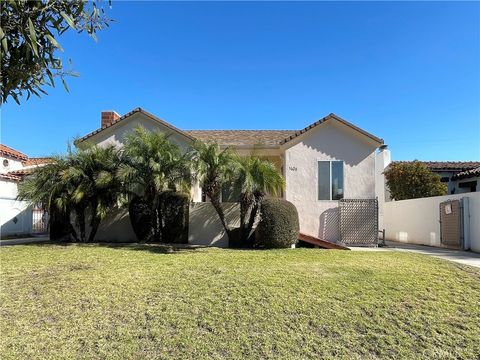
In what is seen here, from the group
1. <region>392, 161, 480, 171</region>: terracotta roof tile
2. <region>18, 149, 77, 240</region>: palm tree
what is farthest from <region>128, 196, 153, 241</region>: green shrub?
<region>392, 161, 480, 171</region>: terracotta roof tile

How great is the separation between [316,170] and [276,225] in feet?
14.9

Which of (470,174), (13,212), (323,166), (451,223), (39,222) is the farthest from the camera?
(470,174)

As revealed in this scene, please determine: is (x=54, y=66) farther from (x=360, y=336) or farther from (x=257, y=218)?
(x=257, y=218)

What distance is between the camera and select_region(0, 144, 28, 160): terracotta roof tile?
26.1 m

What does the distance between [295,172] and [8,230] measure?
50.2ft

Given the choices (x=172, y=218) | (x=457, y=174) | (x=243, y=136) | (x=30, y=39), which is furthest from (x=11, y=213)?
(x=457, y=174)

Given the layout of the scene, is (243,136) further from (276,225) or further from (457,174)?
(457,174)

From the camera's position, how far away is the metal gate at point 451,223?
15.3m

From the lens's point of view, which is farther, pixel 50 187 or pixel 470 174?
pixel 470 174

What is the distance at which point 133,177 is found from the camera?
49.2ft

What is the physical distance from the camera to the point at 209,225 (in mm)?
16344

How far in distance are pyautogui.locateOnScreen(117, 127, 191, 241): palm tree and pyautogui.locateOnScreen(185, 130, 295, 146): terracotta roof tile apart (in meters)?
4.53

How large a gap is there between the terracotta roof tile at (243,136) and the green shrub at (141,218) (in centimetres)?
509

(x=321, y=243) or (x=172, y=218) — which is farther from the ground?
(x=172, y=218)
